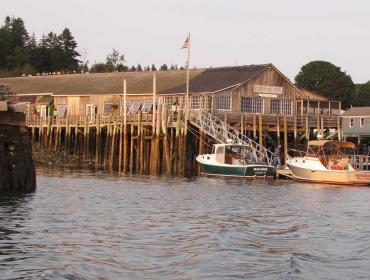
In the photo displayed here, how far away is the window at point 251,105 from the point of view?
64875 millimetres

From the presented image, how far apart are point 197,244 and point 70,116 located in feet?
160

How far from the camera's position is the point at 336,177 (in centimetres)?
4828

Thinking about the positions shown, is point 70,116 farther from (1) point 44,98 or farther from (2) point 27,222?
(2) point 27,222

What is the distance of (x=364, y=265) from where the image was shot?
18.8 m

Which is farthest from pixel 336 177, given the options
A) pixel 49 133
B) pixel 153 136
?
pixel 49 133

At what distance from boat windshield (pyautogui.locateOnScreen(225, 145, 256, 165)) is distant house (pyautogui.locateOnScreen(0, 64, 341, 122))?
7.84 metres

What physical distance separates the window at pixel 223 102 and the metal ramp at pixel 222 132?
440 centimetres

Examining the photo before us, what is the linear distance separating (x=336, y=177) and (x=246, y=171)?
588 cm

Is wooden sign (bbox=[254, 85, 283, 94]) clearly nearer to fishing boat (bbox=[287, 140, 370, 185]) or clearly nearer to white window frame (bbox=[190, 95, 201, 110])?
white window frame (bbox=[190, 95, 201, 110])

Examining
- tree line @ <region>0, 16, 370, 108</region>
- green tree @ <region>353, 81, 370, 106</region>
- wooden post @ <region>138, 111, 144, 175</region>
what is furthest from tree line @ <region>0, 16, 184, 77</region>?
wooden post @ <region>138, 111, 144, 175</region>

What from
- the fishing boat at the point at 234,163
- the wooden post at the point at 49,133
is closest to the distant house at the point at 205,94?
the wooden post at the point at 49,133

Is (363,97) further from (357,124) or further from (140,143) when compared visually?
(140,143)

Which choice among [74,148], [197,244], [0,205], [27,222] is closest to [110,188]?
[0,205]

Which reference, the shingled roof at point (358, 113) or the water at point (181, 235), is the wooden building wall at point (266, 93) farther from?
the water at point (181, 235)
